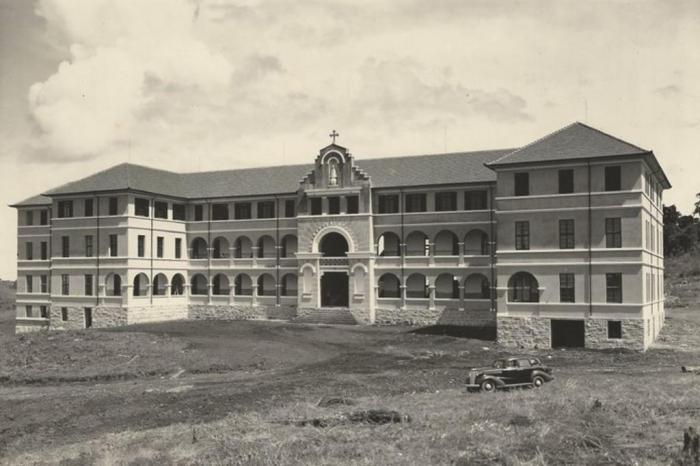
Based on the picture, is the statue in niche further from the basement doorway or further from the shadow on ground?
the basement doorway

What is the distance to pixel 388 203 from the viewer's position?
56.4 meters

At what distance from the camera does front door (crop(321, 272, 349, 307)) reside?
58.5m

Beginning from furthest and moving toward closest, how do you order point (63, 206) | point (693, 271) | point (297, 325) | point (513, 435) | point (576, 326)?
point (693, 271), point (63, 206), point (297, 325), point (576, 326), point (513, 435)

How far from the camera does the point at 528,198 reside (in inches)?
1715

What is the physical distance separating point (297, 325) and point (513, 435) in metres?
35.9

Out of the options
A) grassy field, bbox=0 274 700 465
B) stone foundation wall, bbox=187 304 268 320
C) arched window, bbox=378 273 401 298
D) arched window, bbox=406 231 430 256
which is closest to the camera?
grassy field, bbox=0 274 700 465

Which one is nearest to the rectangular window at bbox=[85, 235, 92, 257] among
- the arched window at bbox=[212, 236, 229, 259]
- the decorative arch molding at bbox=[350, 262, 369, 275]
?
the arched window at bbox=[212, 236, 229, 259]

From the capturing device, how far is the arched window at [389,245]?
57875mm

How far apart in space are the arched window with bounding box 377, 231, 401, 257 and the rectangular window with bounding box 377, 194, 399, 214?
241 centimetres

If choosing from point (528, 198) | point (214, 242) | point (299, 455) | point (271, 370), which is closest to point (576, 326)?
point (528, 198)

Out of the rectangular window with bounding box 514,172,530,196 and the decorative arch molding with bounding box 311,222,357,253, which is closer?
the rectangular window with bounding box 514,172,530,196

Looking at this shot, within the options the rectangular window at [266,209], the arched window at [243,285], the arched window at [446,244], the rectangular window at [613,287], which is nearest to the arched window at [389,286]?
the arched window at [446,244]

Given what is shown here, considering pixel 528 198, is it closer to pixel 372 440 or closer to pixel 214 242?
pixel 372 440

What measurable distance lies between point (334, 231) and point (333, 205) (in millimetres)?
2233
